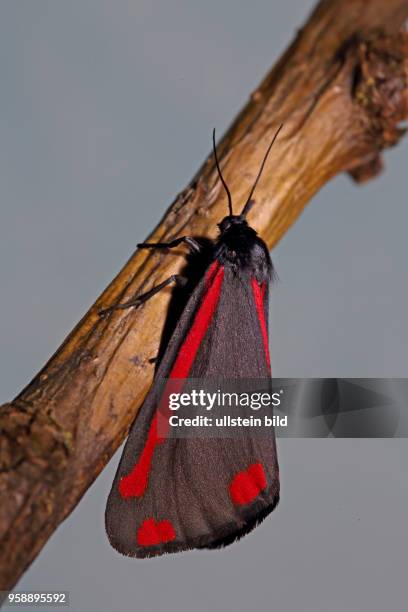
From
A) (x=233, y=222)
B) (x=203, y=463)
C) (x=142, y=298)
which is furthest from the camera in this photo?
(x=203, y=463)

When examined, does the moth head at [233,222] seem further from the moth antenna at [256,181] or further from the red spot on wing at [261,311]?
the red spot on wing at [261,311]

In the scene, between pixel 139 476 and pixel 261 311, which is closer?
pixel 139 476

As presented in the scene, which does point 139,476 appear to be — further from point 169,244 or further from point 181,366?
point 169,244

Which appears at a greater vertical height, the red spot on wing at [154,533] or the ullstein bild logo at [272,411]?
the ullstein bild logo at [272,411]

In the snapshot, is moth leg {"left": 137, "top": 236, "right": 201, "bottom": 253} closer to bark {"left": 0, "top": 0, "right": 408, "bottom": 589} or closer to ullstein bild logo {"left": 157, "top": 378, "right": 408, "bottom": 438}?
bark {"left": 0, "top": 0, "right": 408, "bottom": 589}

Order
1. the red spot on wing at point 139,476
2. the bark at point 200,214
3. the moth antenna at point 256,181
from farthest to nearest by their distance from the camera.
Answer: the red spot on wing at point 139,476
the moth antenna at point 256,181
the bark at point 200,214

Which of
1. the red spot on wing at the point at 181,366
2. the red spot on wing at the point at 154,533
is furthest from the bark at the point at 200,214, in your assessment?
the red spot on wing at the point at 154,533

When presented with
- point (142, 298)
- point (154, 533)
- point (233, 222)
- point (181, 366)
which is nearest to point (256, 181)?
point (233, 222)
